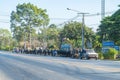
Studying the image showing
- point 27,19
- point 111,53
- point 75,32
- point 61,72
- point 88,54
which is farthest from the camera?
point 27,19

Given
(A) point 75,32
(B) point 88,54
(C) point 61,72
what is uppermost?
(A) point 75,32

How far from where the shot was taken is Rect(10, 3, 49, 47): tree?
123 metres

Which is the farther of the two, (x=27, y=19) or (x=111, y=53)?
(x=27, y=19)

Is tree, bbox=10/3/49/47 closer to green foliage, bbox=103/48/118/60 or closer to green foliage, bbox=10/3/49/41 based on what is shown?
green foliage, bbox=10/3/49/41

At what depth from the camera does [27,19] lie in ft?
404

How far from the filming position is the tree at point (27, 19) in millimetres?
123250

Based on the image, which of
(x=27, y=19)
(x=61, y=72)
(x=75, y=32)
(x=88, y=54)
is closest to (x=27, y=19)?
(x=27, y=19)

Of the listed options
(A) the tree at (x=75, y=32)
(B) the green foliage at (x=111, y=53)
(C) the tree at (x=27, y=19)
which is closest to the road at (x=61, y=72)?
(B) the green foliage at (x=111, y=53)

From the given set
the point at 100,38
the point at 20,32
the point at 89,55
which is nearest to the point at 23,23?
the point at 20,32

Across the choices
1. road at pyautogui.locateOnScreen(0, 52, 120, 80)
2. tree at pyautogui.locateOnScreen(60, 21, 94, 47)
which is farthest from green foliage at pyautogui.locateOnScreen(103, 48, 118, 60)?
tree at pyautogui.locateOnScreen(60, 21, 94, 47)

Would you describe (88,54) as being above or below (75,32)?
below

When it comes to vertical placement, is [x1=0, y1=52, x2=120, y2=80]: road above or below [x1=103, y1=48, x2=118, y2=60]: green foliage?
below

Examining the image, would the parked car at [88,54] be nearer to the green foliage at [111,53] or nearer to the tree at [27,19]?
the green foliage at [111,53]

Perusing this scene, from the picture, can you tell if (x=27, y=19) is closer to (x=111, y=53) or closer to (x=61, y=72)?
(x=111, y=53)
